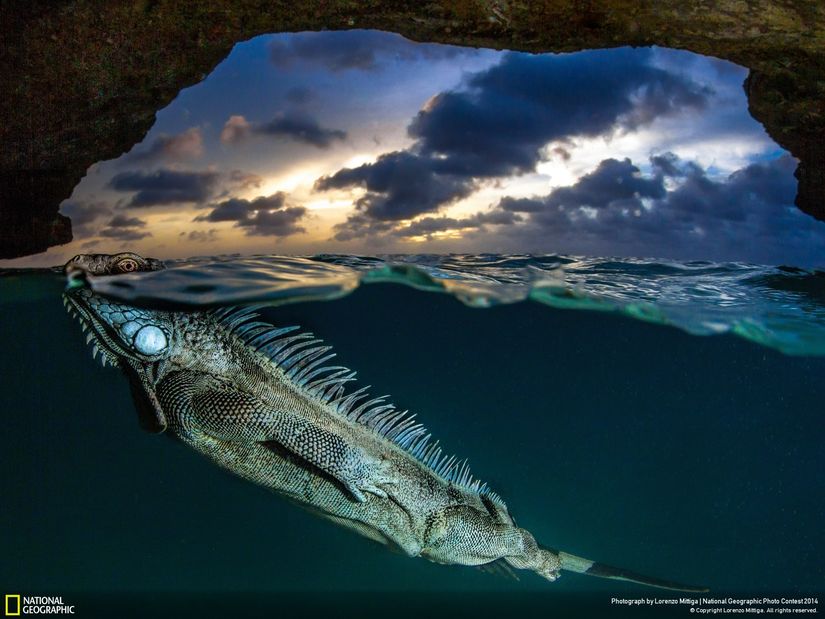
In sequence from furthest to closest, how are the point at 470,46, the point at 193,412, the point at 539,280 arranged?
the point at 539,280 < the point at 470,46 < the point at 193,412

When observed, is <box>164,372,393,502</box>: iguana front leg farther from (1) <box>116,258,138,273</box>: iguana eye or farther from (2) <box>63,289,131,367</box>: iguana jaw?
(1) <box>116,258,138,273</box>: iguana eye

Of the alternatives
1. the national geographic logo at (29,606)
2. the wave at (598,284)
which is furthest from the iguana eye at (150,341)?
the national geographic logo at (29,606)

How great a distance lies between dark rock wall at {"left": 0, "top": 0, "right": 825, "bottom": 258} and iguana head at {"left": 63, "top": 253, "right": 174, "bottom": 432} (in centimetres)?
262

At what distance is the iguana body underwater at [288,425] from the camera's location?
4.50 metres

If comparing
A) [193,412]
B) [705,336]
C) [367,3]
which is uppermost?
[367,3]

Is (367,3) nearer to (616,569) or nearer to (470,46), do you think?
(470,46)

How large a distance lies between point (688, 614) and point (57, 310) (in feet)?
57.2

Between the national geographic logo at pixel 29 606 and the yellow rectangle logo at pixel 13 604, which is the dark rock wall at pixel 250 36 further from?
the national geographic logo at pixel 29 606

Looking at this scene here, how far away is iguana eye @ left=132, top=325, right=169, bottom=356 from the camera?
447 cm

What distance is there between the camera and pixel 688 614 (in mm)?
11766

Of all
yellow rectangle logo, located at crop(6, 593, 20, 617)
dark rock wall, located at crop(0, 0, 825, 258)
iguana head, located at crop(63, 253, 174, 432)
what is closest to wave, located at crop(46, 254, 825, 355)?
dark rock wall, located at crop(0, 0, 825, 258)

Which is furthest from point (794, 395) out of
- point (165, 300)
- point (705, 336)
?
point (165, 300)

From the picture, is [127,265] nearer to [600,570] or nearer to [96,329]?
[96,329]

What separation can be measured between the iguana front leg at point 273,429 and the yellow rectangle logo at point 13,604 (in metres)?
9.26
